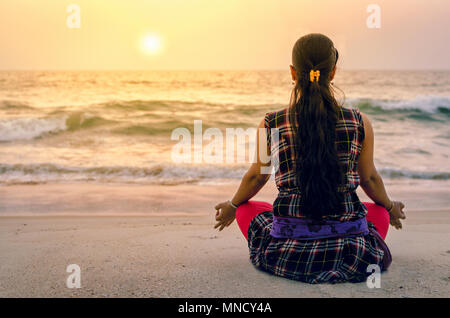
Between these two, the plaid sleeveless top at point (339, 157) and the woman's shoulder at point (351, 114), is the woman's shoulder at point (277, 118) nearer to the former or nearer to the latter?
the plaid sleeveless top at point (339, 157)

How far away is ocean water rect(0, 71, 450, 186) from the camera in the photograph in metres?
7.83

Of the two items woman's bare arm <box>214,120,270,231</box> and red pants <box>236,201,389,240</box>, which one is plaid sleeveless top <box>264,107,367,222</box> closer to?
woman's bare arm <box>214,120,270,231</box>

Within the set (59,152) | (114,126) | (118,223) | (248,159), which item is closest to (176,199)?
(118,223)

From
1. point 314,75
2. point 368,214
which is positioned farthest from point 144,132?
point 314,75

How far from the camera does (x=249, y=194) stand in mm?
2451

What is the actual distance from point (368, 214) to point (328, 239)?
1.31ft

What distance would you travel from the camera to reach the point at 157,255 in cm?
299

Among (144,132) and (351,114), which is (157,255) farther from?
(144,132)

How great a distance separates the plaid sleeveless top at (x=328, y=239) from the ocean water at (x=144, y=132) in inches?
197

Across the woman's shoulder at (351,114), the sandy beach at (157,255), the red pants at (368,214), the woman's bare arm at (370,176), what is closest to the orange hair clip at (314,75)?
the woman's shoulder at (351,114)

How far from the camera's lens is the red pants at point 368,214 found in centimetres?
246

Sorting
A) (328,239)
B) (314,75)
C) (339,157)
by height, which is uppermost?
(314,75)

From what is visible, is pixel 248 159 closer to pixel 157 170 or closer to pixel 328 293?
pixel 157 170

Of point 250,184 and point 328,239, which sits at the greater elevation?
point 250,184
